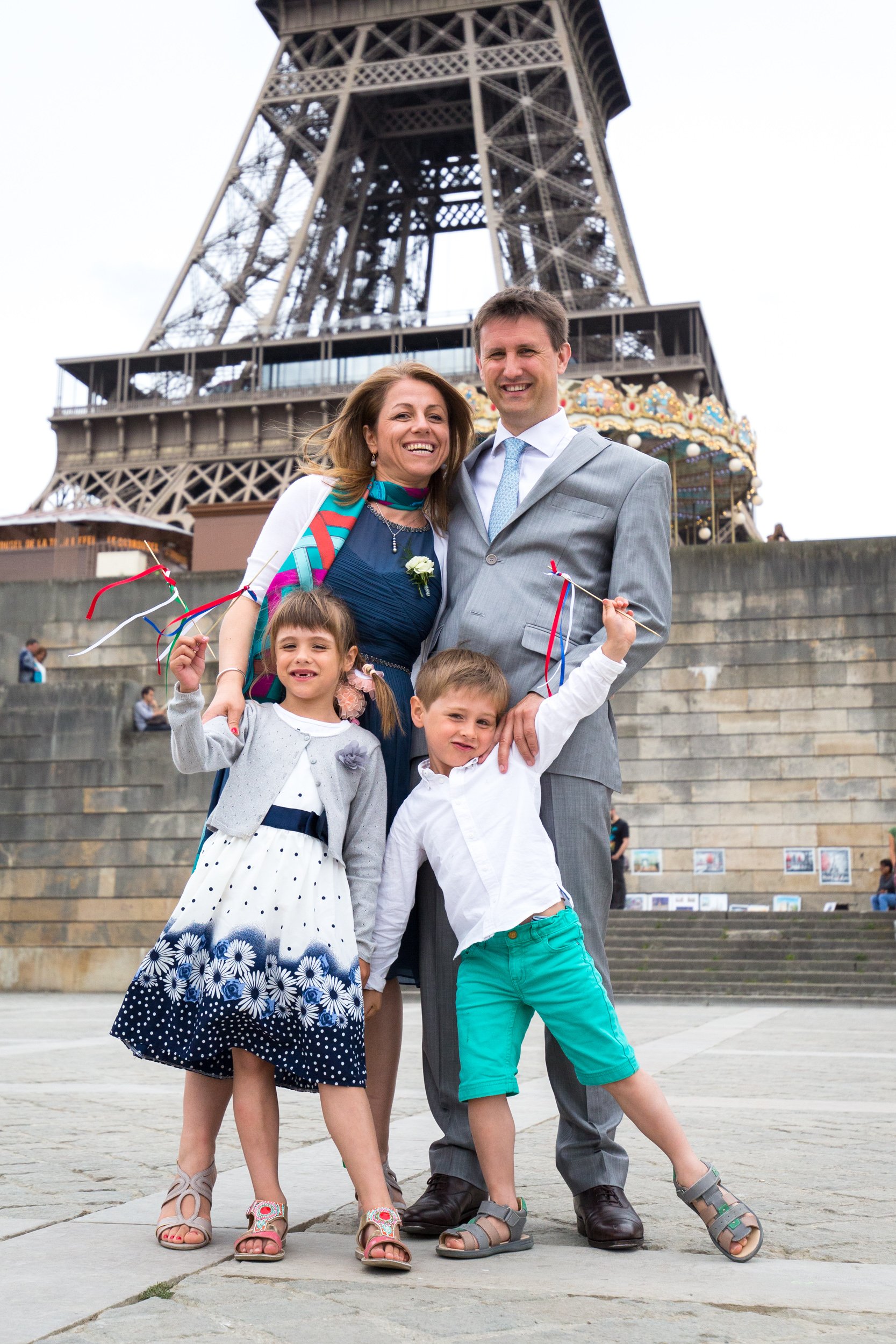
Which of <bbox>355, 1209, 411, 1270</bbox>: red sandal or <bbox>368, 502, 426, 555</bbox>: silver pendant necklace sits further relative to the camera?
<bbox>368, 502, 426, 555</bbox>: silver pendant necklace

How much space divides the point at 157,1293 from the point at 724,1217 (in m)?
1.06

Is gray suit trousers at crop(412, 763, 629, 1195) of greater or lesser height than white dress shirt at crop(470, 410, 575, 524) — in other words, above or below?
below

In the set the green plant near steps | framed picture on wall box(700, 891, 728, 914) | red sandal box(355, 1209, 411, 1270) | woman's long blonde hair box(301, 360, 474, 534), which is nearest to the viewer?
the green plant near steps

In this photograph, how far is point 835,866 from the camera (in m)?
15.0

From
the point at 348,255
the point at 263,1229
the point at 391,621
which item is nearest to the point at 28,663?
the point at 391,621

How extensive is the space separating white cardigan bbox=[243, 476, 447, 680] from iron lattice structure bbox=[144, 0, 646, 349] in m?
32.7

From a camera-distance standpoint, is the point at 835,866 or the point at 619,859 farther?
the point at 835,866

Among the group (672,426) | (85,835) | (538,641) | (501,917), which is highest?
(672,426)

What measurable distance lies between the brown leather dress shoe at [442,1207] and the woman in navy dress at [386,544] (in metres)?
0.11

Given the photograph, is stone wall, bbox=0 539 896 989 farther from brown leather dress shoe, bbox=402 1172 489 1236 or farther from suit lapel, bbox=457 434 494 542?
brown leather dress shoe, bbox=402 1172 489 1236

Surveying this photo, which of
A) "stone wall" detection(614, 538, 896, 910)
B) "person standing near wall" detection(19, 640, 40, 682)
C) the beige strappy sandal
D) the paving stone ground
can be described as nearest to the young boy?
the paving stone ground

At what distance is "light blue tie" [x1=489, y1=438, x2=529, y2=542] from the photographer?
321 centimetres

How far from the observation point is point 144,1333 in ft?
6.40

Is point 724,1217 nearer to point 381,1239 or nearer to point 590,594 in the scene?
point 381,1239
